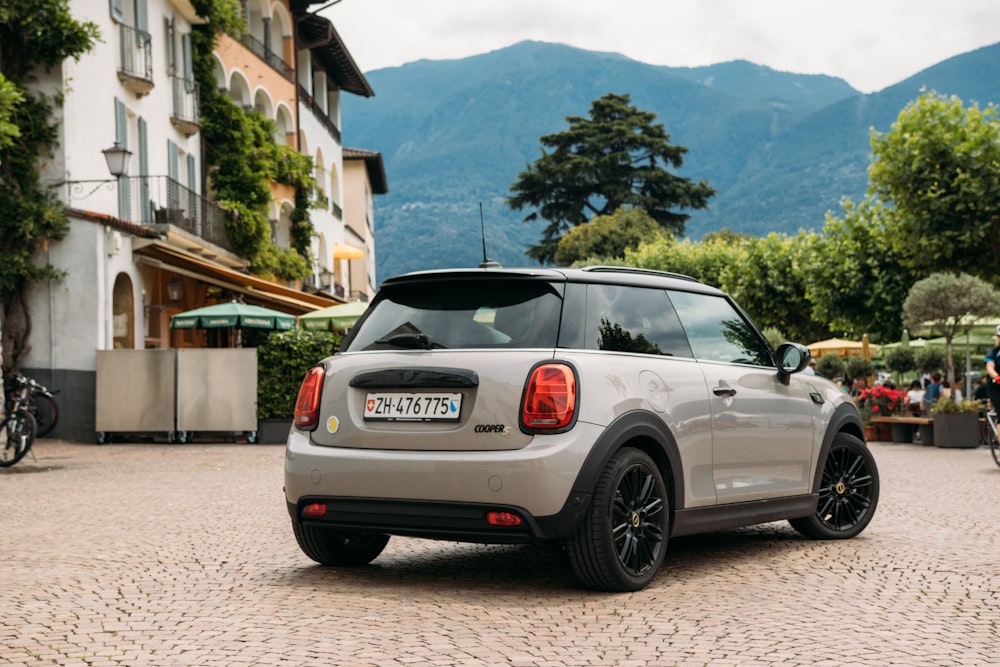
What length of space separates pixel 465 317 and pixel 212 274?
69.9ft

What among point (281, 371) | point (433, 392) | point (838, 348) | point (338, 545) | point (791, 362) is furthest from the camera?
point (838, 348)

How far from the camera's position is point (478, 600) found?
255 inches

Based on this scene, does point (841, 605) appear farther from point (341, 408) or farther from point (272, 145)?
point (272, 145)

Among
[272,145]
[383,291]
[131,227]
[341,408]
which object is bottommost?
[341,408]

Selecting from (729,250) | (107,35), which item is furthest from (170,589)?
(729,250)

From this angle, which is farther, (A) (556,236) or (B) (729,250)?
(A) (556,236)

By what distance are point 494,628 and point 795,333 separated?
180ft

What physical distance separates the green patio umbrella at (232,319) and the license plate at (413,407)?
18883 mm

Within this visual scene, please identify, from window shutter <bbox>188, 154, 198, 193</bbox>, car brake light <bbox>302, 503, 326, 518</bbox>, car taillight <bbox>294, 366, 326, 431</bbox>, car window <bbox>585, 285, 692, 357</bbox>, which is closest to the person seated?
window shutter <bbox>188, 154, 198, 193</bbox>

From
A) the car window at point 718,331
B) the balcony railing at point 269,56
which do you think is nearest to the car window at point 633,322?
the car window at point 718,331

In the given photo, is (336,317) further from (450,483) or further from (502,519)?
(502,519)

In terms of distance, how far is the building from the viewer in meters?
24.2

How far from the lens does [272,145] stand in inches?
1459

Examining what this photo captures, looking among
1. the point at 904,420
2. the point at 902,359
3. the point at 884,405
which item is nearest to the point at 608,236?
the point at 902,359
